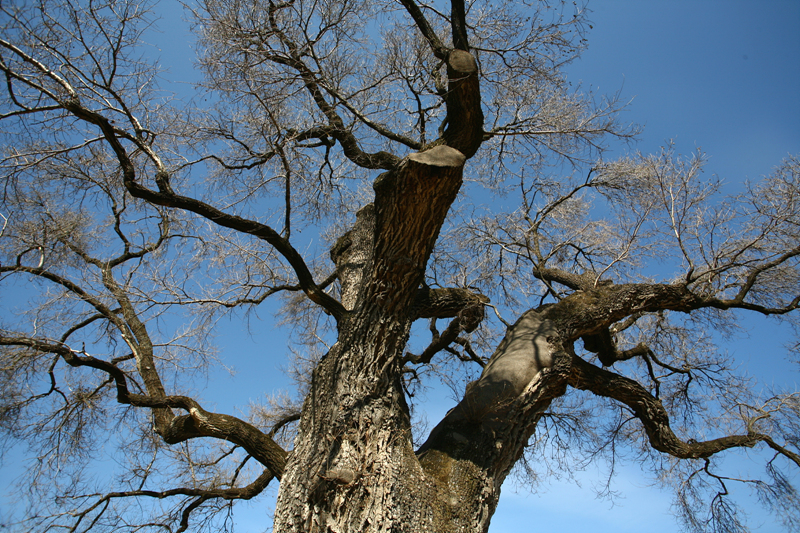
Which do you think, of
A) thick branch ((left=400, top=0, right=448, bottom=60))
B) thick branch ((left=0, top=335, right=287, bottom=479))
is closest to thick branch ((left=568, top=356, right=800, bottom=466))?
thick branch ((left=0, top=335, right=287, bottom=479))

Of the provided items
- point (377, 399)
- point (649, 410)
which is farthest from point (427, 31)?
point (649, 410)

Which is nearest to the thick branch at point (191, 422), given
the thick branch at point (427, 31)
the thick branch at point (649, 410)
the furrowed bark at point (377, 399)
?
the furrowed bark at point (377, 399)

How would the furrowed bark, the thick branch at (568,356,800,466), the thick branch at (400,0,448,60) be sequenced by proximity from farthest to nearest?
the thick branch at (568,356,800,466) → the thick branch at (400,0,448,60) → the furrowed bark

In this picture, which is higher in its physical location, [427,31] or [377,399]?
[427,31]

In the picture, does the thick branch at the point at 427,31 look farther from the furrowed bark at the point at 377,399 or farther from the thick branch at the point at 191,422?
the thick branch at the point at 191,422

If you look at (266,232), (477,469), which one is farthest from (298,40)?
(477,469)

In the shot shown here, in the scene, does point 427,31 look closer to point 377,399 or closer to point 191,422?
point 377,399

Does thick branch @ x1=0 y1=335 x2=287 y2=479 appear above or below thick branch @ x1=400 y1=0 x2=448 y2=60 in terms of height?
below

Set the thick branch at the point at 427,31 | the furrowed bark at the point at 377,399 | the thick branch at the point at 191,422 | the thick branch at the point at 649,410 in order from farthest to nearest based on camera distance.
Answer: the thick branch at the point at 649,410
the thick branch at the point at 427,31
the thick branch at the point at 191,422
the furrowed bark at the point at 377,399

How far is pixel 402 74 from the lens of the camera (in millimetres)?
4934

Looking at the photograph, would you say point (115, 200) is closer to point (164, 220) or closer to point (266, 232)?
point (164, 220)

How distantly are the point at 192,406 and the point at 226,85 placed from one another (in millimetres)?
2669

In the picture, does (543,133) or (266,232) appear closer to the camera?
(266,232)

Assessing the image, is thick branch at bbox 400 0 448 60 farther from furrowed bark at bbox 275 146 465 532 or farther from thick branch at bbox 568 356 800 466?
thick branch at bbox 568 356 800 466
